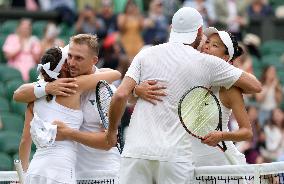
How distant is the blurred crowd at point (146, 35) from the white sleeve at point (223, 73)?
7.19 metres

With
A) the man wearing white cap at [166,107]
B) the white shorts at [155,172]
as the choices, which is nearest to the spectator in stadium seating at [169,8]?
the man wearing white cap at [166,107]

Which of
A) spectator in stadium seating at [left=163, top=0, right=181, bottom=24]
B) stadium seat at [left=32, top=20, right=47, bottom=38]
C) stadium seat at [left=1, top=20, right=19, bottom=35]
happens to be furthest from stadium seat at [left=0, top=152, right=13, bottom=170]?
spectator in stadium seating at [left=163, top=0, right=181, bottom=24]

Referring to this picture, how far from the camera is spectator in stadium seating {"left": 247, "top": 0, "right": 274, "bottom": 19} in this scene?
65.3 feet

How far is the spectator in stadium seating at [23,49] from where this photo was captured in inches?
614

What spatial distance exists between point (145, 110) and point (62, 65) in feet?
2.89

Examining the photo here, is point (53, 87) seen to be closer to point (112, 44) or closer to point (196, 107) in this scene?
point (196, 107)

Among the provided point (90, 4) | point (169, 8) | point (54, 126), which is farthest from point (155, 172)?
point (169, 8)

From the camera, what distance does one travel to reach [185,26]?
703cm

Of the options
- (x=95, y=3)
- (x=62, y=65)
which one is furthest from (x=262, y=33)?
(x=62, y=65)

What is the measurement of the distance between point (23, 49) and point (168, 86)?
893 centimetres

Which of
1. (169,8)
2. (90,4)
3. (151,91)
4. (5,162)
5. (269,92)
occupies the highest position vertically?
(151,91)

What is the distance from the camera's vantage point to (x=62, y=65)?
7574 mm

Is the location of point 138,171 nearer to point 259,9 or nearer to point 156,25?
point 156,25

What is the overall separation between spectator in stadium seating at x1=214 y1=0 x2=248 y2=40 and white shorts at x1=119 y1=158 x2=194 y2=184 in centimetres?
1175
